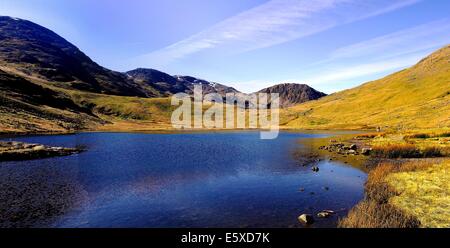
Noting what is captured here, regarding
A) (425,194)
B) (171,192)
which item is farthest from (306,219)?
(171,192)

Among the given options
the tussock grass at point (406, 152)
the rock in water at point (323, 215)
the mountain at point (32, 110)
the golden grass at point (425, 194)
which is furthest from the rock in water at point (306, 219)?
the mountain at point (32, 110)

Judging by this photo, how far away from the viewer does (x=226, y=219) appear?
2766cm

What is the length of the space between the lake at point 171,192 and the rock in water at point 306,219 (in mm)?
562

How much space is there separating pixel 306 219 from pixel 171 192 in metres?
16.4

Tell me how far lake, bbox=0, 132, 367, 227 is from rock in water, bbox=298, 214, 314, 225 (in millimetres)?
562

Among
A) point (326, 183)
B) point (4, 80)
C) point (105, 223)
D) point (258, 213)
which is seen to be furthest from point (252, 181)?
point (4, 80)

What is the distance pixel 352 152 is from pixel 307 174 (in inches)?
1070

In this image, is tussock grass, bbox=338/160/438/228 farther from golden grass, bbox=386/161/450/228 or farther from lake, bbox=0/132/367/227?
lake, bbox=0/132/367/227

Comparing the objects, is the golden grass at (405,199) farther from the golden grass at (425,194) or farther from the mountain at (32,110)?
the mountain at (32,110)

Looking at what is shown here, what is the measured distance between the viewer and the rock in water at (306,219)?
26.5 meters

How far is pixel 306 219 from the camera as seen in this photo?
26.7 metres

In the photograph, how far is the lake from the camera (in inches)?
1090
